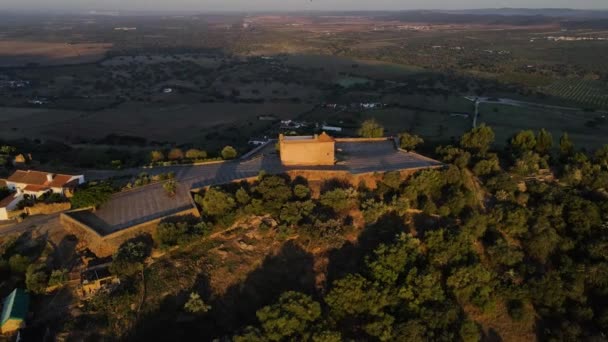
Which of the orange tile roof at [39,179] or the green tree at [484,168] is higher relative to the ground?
the green tree at [484,168]

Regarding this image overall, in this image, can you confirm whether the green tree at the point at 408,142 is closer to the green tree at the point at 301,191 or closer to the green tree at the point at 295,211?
the green tree at the point at 301,191

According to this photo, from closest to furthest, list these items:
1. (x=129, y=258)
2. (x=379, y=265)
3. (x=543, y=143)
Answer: (x=129, y=258), (x=379, y=265), (x=543, y=143)

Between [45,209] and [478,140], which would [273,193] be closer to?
[45,209]

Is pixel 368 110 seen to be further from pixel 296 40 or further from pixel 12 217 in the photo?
pixel 296 40

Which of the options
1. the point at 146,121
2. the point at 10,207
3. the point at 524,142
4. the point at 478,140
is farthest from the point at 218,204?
the point at 146,121

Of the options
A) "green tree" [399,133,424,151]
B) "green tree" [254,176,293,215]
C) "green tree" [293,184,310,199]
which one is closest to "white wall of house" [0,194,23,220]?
"green tree" [254,176,293,215]

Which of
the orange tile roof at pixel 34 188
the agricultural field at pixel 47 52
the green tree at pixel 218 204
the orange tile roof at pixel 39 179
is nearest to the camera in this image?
the green tree at pixel 218 204

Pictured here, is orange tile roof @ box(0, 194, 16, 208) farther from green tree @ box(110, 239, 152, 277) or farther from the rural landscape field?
green tree @ box(110, 239, 152, 277)

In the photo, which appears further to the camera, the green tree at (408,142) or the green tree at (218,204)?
the green tree at (408,142)

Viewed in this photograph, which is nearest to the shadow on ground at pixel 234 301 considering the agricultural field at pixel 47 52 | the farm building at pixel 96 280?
the farm building at pixel 96 280
